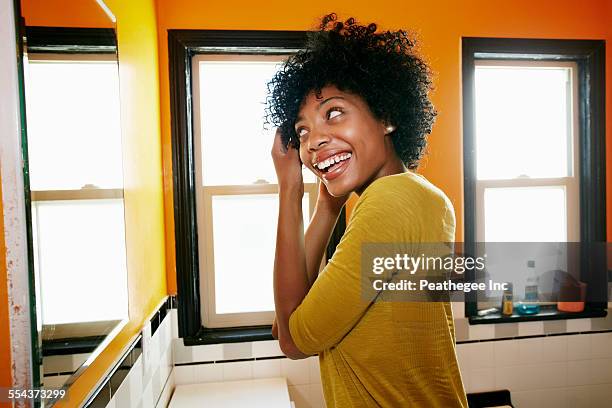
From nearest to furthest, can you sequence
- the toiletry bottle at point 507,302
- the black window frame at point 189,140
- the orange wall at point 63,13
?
the orange wall at point 63,13 → the black window frame at point 189,140 → the toiletry bottle at point 507,302

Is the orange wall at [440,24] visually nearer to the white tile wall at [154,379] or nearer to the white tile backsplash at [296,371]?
the white tile wall at [154,379]

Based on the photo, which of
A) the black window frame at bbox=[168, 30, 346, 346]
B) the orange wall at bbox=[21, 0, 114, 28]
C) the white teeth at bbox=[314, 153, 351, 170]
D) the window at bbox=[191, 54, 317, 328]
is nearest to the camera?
the orange wall at bbox=[21, 0, 114, 28]

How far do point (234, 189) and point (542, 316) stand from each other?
1.60 meters

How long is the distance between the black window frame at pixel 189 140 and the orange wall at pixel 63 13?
0.82 metres

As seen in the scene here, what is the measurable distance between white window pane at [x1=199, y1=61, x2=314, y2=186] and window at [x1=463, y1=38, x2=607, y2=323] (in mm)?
1044

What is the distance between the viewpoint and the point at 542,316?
2047 millimetres

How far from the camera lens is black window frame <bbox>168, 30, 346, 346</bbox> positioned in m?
1.81

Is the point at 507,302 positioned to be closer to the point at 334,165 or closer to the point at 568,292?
the point at 568,292

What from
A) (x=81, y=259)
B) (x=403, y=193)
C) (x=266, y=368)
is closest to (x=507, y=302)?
(x=266, y=368)

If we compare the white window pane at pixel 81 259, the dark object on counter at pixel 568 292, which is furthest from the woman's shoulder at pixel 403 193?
the dark object on counter at pixel 568 292

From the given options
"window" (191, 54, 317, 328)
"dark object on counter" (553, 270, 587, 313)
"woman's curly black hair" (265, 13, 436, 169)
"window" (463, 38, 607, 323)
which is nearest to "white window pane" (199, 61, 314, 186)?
"window" (191, 54, 317, 328)

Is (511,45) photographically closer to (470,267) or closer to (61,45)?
(470,267)

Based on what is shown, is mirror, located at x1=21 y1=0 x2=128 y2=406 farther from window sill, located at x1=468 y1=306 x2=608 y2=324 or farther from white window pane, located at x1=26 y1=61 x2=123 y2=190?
window sill, located at x1=468 y1=306 x2=608 y2=324

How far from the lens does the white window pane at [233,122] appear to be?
1924 millimetres
